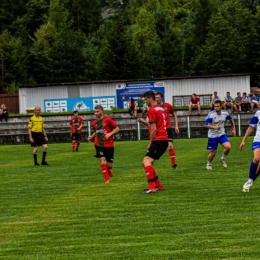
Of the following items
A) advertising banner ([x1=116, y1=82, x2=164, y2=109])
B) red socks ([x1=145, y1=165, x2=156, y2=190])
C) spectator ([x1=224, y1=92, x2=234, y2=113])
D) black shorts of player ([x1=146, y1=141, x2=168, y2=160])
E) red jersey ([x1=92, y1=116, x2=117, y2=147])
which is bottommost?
red socks ([x1=145, y1=165, x2=156, y2=190])

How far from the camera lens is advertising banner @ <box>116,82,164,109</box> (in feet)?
207

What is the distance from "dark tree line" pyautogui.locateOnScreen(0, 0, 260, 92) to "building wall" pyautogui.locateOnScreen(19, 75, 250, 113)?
16.8 m

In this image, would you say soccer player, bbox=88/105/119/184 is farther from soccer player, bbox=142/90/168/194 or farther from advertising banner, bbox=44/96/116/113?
advertising banner, bbox=44/96/116/113

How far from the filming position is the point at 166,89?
6288cm

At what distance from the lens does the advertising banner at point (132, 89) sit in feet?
207

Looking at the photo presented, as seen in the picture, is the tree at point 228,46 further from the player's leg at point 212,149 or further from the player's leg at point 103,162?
the player's leg at point 103,162

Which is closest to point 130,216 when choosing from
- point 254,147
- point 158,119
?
point 254,147

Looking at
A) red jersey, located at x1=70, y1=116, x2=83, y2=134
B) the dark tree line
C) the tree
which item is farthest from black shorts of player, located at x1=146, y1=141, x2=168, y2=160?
the tree

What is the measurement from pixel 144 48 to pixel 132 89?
35852 mm

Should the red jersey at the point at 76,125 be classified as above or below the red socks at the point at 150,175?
above

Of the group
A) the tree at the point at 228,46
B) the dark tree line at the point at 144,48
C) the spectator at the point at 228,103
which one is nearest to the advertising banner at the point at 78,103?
the dark tree line at the point at 144,48

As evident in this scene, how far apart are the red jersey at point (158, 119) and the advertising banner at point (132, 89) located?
159ft

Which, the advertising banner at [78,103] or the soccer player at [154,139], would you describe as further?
the advertising banner at [78,103]

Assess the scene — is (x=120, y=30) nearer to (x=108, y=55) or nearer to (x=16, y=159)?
(x=108, y=55)
